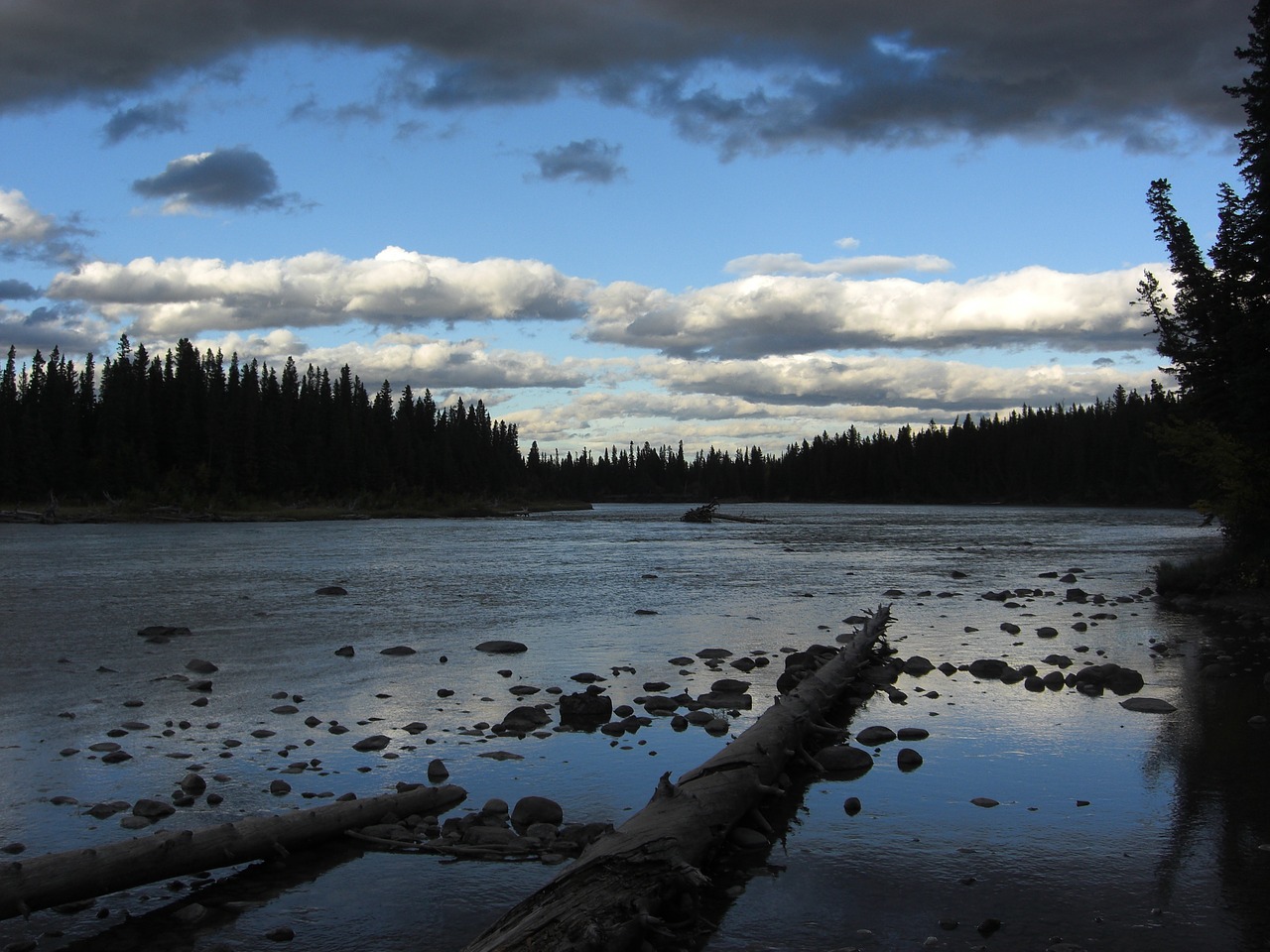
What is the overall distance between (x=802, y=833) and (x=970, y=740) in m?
4.27

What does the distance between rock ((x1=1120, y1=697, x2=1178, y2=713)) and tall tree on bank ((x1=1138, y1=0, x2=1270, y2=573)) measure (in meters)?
13.4

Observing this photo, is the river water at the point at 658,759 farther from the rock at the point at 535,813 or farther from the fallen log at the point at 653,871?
the fallen log at the point at 653,871

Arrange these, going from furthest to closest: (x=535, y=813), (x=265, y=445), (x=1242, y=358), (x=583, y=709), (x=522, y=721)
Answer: (x=265, y=445) → (x=1242, y=358) → (x=583, y=709) → (x=522, y=721) → (x=535, y=813)

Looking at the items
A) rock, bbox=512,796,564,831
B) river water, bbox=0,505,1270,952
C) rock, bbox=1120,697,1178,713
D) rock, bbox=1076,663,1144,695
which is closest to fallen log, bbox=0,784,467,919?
river water, bbox=0,505,1270,952

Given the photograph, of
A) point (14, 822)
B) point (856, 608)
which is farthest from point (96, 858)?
point (856, 608)

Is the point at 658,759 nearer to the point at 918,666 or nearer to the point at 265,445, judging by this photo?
the point at 918,666

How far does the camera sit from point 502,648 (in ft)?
66.0

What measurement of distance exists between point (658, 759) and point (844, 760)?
227 centimetres

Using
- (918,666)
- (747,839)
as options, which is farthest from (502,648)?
(747,839)

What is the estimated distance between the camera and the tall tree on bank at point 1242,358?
973 inches

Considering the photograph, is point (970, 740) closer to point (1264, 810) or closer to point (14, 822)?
point (1264, 810)

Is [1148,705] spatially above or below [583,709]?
above

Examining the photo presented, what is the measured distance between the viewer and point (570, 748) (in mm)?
12195

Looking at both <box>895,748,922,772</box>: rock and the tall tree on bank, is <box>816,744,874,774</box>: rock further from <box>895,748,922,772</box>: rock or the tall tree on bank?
the tall tree on bank
